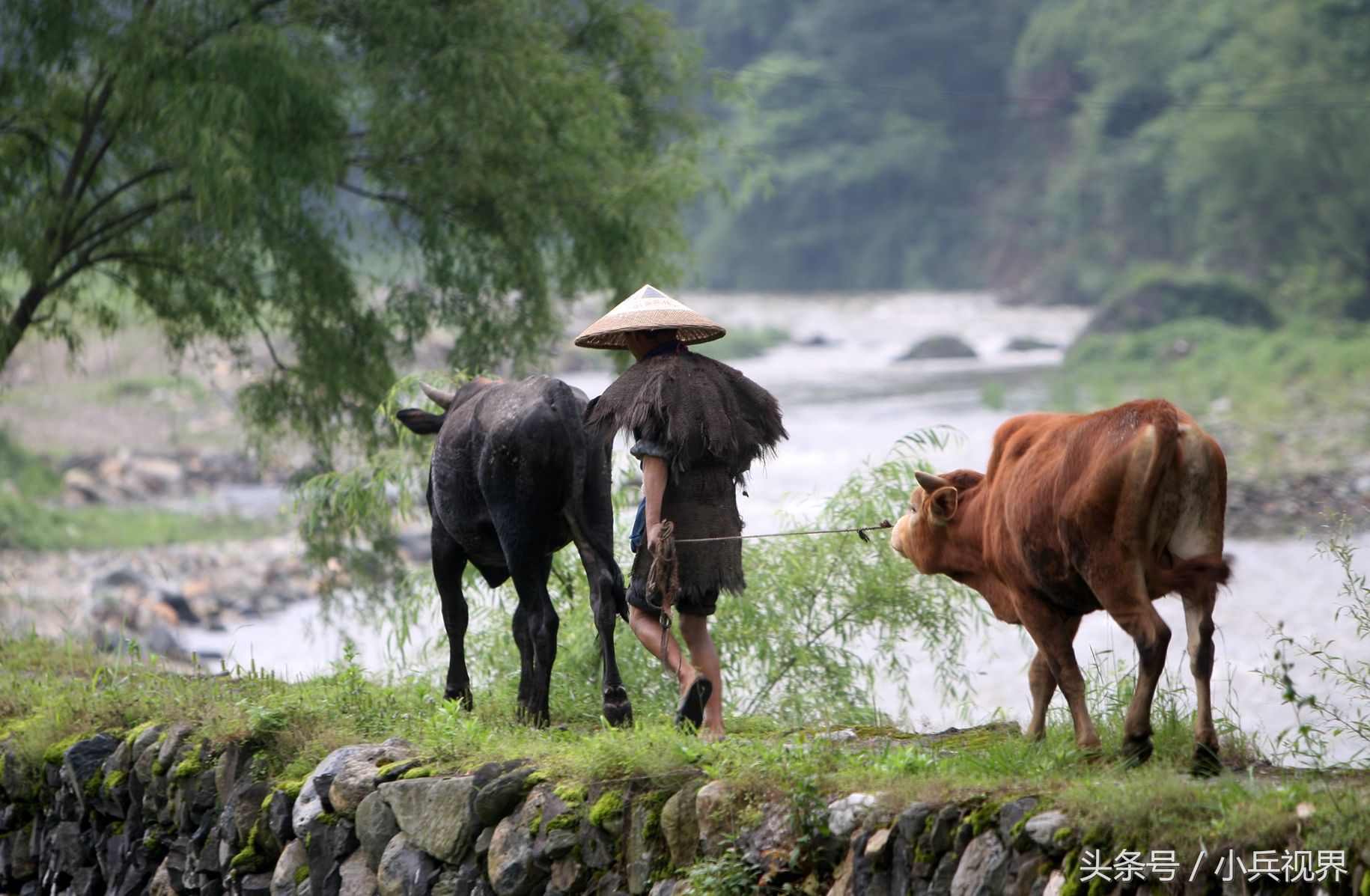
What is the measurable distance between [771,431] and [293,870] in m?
2.66

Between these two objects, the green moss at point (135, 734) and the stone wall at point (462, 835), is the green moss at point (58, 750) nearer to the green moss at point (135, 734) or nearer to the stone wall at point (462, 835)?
the stone wall at point (462, 835)

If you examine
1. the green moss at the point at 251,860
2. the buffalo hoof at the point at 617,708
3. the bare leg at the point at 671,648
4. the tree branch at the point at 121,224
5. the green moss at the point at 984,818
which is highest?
the tree branch at the point at 121,224

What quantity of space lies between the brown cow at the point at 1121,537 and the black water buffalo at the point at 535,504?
5.80ft

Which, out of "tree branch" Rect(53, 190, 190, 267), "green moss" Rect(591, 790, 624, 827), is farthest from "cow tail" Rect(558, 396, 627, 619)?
"tree branch" Rect(53, 190, 190, 267)

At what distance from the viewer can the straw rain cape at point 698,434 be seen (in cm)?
570

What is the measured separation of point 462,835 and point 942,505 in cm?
220

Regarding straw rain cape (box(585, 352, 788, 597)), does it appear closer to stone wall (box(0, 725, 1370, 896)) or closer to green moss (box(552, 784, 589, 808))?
green moss (box(552, 784, 589, 808))

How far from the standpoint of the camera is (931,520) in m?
5.64

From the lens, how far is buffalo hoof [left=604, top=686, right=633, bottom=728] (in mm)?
Answer: 5926

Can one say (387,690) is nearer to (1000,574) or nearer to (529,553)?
(529,553)

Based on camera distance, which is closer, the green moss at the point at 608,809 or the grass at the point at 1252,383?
the green moss at the point at 608,809

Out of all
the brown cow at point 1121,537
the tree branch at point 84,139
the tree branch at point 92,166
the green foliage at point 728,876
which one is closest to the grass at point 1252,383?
the tree branch at point 92,166

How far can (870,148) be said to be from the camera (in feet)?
186

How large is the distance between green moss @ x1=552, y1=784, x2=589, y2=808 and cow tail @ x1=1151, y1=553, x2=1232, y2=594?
2.09 meters
